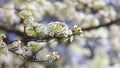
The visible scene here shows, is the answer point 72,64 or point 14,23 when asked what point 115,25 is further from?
point 14,23

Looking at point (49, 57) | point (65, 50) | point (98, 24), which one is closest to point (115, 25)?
point (98, 24)

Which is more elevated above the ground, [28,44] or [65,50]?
[28,44]

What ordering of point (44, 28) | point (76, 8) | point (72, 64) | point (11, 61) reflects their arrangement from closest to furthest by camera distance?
point (44, 28) → point (11, 61) → point (76, 8) → point (72, 64)

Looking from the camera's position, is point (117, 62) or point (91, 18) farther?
point (117, 62)

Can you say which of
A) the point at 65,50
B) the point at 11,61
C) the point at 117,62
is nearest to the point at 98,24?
the point at 65,50

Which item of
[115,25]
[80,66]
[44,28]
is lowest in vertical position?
[80,66]

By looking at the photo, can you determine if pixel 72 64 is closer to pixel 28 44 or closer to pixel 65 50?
pixel 65 50

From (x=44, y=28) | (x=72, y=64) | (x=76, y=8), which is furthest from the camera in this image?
(x=72, y=64)
